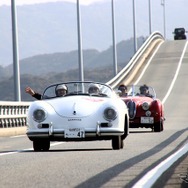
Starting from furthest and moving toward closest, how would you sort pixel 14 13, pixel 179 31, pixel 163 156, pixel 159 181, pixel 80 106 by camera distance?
pixel 179 31, pixel 14 13, pixel 80 106, pixel 163 156, pixel 159 181

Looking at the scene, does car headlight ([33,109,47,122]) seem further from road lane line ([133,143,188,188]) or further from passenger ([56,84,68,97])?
road lane line ([133,143,188,188])

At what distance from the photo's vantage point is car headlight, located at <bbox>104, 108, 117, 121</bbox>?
52.9 feet

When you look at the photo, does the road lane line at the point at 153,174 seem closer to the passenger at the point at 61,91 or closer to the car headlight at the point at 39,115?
the car headlight at the point at 39,115

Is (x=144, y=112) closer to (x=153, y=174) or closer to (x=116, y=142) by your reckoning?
(x=116, y=142)

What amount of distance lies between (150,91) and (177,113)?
2187 cm

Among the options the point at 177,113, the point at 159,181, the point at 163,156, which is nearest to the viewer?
the point at 159,181

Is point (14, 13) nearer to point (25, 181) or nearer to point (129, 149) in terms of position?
point (129, 149)

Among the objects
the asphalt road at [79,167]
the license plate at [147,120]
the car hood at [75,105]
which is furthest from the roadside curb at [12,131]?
the car hood at [75,105]

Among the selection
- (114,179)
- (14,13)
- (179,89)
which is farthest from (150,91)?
(179,89)

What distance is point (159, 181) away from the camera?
987cm

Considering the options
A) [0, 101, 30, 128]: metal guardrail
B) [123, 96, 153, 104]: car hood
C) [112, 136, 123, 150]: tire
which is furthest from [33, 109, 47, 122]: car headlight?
[0, 101, 30, 128]: metal guardrail

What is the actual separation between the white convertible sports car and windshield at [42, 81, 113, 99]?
554 millimetres

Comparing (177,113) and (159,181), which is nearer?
(159,181)

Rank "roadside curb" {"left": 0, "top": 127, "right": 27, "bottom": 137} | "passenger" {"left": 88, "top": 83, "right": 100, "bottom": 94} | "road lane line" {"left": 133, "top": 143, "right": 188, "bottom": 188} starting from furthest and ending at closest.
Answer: "roadside curb" {"left": 0, "top": 127, "right": 27, "bottom": 137}, "passenger" {"left": 88, "top": 83, "right": 100, "bottom": 94}, "road lane line" {"left": 133, "top": 143, "right": 188, "bottom": 188}
